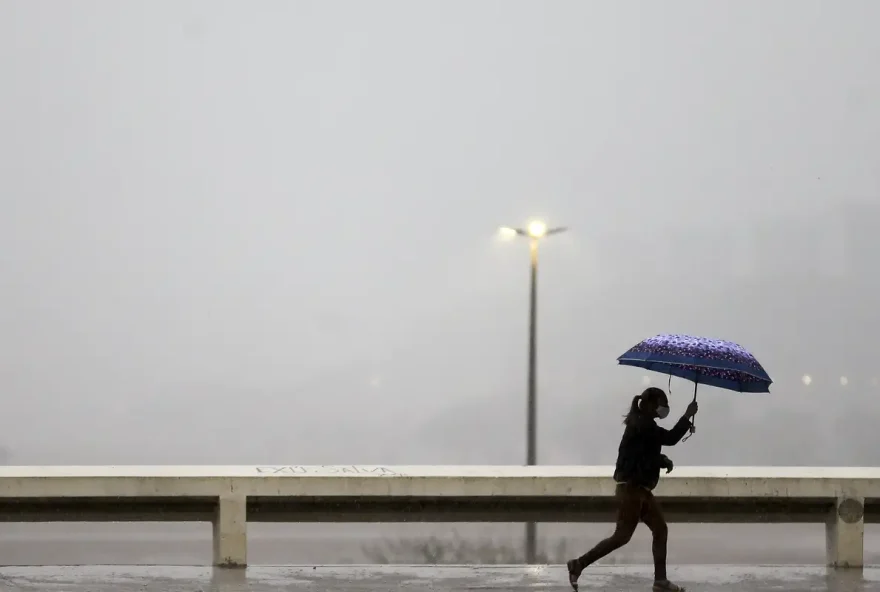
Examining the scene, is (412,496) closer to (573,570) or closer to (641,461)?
(573,570)

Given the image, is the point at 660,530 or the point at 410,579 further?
the point at 410,579

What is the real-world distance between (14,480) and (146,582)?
1457 millimetres

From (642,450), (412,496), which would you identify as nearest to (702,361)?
(642,450)

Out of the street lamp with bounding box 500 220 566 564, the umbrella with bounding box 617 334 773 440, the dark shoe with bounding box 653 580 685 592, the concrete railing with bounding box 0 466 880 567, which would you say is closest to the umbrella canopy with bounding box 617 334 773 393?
the umbrella with bounding box 617 334 773 440

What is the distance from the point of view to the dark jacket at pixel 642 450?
8227mm

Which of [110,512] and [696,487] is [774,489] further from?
[110,512]

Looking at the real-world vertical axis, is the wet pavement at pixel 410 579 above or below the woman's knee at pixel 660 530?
below

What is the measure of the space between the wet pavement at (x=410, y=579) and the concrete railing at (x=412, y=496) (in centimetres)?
43

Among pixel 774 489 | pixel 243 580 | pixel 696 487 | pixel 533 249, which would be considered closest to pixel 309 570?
pixel 243 580

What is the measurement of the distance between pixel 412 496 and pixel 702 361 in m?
3.11

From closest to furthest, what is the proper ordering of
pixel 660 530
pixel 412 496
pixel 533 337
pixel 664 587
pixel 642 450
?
pixel 642 450
pixel 660 530
pixel 664 587
pixel 412 496
pixel 533 337

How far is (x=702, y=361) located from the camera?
26.3 feet

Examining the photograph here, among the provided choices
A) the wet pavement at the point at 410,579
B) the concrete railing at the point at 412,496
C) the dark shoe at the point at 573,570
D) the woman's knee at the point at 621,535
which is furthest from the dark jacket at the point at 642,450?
the concrete railing at the point at 412,496

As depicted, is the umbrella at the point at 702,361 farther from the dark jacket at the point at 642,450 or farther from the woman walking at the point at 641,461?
the dark jacket at the point at 642,450
